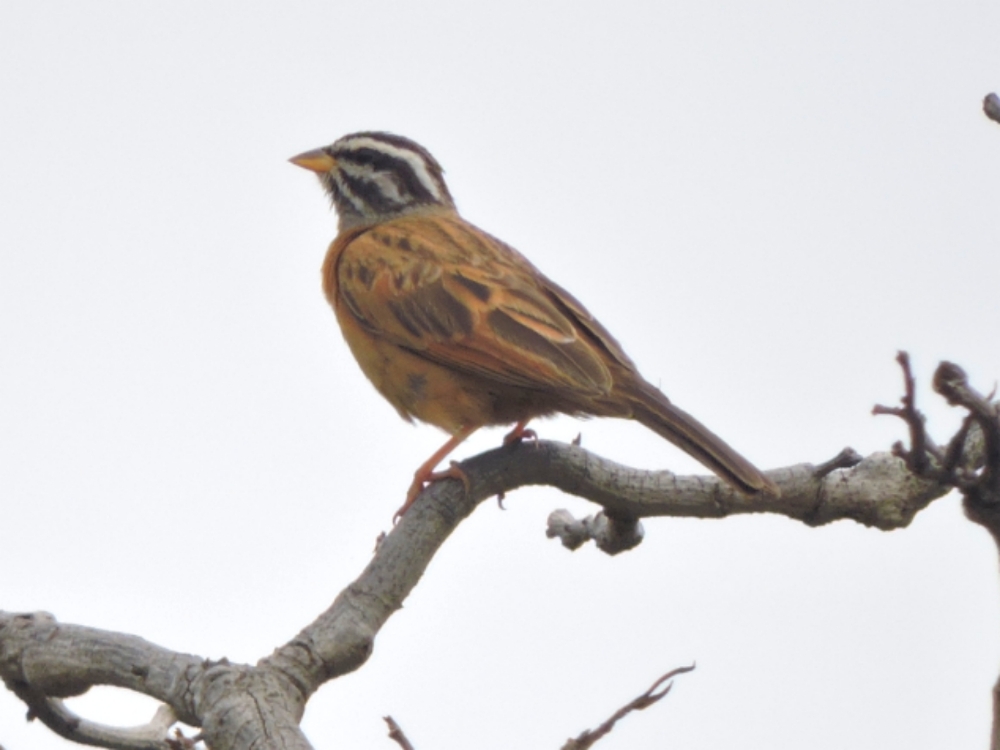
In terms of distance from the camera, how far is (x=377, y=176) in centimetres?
914

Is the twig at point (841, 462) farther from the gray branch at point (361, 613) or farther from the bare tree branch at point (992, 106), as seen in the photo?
the bare tree branch at point (992, 106)

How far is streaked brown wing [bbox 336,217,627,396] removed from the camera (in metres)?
7.09

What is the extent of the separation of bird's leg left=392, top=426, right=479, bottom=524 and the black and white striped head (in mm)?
2367

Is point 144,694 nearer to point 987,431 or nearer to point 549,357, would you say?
point 987,431

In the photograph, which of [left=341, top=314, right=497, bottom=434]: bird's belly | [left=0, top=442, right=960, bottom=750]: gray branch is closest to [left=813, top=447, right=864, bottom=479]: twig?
[left=0, top=442, right=960, bottom=750]: gray branch

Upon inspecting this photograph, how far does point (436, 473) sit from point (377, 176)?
128 inches

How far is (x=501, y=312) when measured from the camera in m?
7.59

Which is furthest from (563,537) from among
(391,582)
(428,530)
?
(391,582)

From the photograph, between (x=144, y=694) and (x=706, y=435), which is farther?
(x=706, y=435)

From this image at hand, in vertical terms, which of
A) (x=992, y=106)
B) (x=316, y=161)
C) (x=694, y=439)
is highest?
(x=316, y=161)

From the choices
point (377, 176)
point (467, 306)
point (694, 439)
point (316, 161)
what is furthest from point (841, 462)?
point (316, 161)

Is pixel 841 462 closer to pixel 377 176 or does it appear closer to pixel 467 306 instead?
pixel 467 306

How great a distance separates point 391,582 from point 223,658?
2.99 feet

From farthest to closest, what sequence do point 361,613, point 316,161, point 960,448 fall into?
point 316,161 → point 361,613 → point 960,448
